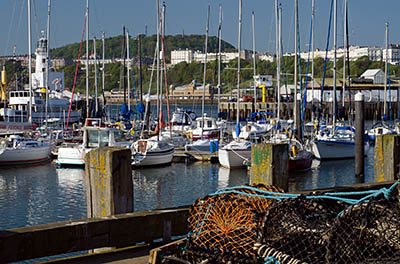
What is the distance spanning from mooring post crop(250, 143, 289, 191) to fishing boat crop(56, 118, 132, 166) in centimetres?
2255

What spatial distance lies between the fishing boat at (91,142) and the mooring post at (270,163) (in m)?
22.6

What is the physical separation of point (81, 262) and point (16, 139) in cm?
2893

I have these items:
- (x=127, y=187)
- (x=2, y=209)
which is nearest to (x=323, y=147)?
(x=2, y=209)

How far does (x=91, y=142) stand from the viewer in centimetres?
2966

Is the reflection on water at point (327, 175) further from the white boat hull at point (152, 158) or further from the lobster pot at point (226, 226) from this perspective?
the lobster pot at point (226, 226)

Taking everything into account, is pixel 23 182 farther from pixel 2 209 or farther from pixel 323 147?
pixel 323 147

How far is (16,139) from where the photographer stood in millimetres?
32906

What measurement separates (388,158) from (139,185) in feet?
55.2

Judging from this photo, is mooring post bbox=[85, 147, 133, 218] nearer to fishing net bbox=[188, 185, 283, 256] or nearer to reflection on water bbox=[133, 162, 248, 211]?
fishing net bbox=[188, 185, 283, 256]

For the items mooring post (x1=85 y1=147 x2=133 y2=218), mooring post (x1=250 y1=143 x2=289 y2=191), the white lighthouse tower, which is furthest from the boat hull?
the white lighthouse tower

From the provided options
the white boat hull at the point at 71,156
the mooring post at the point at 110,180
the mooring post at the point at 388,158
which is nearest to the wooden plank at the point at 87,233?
the mooring post at the point at 110,180

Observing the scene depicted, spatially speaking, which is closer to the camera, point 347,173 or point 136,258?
point 136,258

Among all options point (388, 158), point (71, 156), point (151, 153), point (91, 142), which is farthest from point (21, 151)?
point (388, 158)

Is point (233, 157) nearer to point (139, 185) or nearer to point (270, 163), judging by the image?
point (139, 185)
